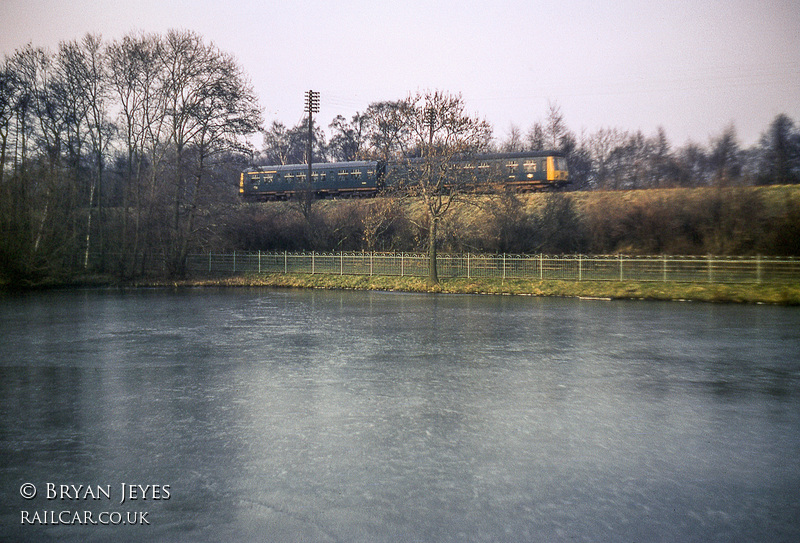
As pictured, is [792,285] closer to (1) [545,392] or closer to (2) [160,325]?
(1) [545,392]

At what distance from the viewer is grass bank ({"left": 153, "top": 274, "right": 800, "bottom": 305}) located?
2450 cm

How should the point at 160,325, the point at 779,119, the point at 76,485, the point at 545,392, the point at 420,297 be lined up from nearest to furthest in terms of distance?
the point at 76,485 → the point at 545,392 → the point at 160,325 → the point at 420,297 → the point at 779,119

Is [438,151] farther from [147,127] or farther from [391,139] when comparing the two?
[147,127]

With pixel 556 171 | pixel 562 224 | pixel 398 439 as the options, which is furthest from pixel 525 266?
pixel 398 439

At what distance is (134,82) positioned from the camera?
119 feet

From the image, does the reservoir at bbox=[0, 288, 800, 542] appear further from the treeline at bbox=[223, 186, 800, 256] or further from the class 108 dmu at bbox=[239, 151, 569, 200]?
the class 108 dmu at bbox=[239, 151, 569, 200]

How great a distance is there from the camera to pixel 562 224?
41.1 meters

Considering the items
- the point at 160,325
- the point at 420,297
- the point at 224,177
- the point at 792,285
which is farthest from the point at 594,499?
the point at 224,177

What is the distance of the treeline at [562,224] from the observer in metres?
33.2

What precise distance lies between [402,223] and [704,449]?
39489mm

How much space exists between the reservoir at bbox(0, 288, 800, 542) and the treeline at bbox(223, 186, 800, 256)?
66.8 feet

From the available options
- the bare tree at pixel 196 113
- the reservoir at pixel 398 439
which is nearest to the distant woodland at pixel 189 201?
the bare tree at pixel 196 113

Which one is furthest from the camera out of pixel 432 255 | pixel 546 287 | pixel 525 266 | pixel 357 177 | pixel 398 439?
pixel 357 177

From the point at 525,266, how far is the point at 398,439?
84.3 ft
